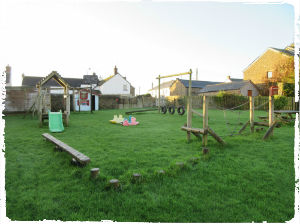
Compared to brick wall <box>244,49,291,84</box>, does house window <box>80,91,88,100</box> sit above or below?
below

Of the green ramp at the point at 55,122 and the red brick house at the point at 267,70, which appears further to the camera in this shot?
the red brick house at the point at 267,70

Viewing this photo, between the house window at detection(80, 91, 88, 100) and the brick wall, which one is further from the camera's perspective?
the brick wall

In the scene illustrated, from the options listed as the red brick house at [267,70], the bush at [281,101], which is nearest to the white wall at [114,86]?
the red brick house at [267,70]

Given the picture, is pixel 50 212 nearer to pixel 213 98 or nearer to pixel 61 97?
pixel 61 97

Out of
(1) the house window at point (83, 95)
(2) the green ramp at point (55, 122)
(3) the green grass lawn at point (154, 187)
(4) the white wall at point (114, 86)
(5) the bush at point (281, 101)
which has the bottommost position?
(3) the green grass lawn at point (154, 187)

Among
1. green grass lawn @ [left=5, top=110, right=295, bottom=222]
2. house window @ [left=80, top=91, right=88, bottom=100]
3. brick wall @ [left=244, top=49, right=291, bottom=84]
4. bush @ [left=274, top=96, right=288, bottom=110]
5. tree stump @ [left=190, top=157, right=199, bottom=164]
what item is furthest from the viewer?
brick wall @ [left=244, top=49, right=291, bottom=84]

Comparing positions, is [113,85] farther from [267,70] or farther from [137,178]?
[137,178]

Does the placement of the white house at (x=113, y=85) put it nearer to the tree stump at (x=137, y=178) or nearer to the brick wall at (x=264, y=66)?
the brick wall at (x=264, y=66)

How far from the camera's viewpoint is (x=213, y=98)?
97.7ft

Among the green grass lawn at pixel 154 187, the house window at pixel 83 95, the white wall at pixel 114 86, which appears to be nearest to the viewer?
the green grass lawn at pixel 154 187

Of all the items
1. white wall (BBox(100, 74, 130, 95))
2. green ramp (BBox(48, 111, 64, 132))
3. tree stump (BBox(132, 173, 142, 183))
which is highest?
white wall (BBox(100, 74, 130, 95))

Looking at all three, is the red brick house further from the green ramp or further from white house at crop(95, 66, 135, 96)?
the green ramp

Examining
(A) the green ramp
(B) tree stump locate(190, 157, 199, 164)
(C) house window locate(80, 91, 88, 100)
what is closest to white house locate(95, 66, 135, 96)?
(C) house window locate(80, 91, 88, 100)

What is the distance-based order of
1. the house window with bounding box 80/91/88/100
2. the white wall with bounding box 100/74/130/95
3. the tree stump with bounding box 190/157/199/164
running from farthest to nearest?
the white wall with bounding box 100/74/130/95, the house window with bounding box 80/91/88/100, the tree stump with bounding box 190/157/199/164
